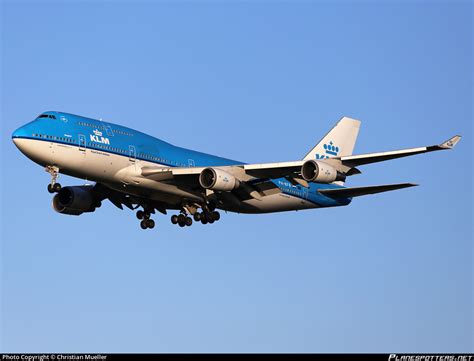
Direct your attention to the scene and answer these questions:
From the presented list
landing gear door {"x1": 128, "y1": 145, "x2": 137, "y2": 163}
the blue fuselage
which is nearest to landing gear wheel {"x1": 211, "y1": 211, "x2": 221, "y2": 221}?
the blue fuselage

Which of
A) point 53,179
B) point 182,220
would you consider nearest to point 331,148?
point 182,220

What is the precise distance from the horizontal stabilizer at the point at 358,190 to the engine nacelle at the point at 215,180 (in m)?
8.73

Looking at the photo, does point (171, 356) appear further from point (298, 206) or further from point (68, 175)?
point (298, 206)

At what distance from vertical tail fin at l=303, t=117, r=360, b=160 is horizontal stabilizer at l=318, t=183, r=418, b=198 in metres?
4.29

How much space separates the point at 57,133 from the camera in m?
47.9

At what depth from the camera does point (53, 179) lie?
4841 centimetres

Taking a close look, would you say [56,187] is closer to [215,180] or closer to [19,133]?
[19,133]

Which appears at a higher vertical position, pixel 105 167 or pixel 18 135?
pixel 18 135

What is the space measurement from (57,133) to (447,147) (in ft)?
61.9

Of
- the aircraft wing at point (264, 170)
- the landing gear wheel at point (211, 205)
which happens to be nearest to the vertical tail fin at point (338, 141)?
the aircraft wing at point (264, 170)

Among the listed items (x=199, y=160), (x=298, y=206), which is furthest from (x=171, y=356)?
(x=298, y=206)

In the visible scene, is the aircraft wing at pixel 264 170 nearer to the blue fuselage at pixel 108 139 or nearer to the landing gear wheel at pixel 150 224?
the blue fuselage at pixel 108 139

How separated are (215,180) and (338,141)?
15550 mm

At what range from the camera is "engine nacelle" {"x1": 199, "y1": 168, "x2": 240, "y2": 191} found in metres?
50.1
